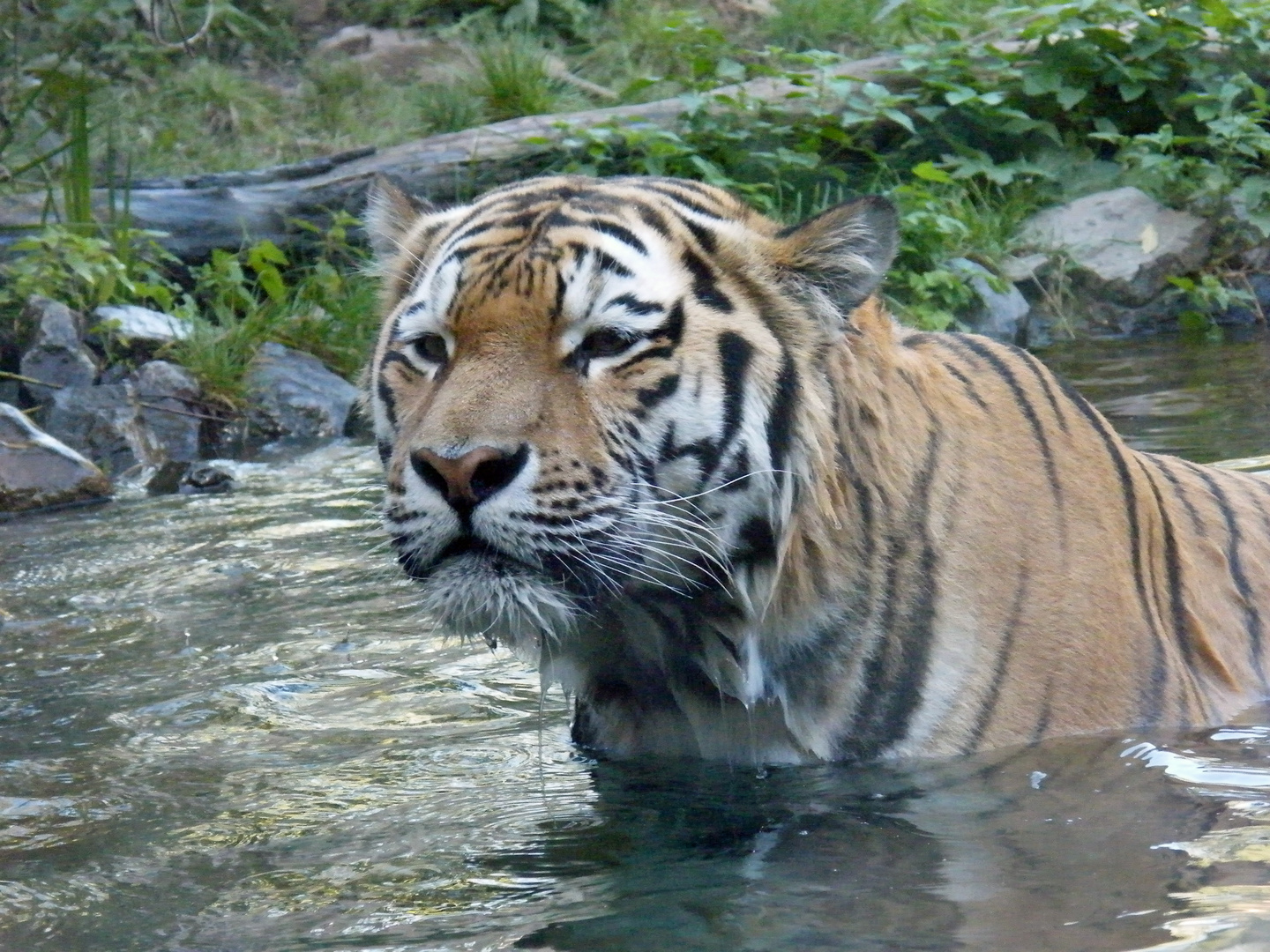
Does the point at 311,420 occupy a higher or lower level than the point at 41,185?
lower

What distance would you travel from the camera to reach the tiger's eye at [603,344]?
2.57 m

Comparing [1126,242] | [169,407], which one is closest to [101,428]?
[169,407]

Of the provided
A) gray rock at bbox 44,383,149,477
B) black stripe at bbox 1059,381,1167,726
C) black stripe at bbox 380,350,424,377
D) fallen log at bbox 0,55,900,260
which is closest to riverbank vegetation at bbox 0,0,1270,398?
fallen log at bbox 0,55,900,260

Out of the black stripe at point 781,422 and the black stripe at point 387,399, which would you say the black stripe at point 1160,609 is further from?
the black stripe at point 387,399

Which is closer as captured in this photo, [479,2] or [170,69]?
[170,69]

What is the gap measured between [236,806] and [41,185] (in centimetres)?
609

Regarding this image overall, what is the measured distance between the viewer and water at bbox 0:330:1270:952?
2.16m

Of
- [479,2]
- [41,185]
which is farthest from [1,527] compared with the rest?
[479,2]

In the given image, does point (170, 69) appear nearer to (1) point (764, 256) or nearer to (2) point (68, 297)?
(2) point (68, 297)

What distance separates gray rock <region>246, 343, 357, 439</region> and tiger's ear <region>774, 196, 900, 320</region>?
4869 millimetres

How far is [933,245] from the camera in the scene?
837 cm

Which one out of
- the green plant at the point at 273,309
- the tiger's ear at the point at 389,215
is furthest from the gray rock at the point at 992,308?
the tiger's ear at the point at 389,215

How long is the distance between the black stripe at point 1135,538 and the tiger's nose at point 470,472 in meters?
1.32

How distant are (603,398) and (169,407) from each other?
4.96 meters
